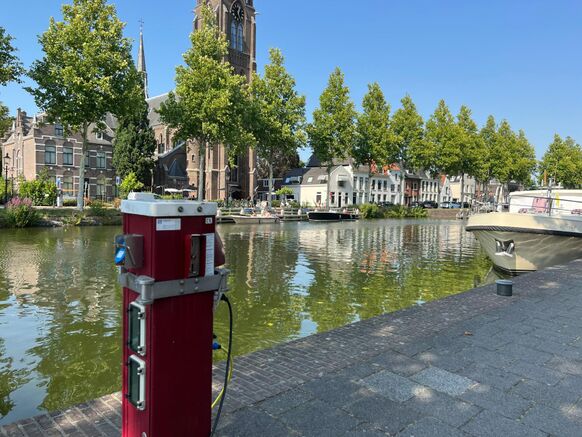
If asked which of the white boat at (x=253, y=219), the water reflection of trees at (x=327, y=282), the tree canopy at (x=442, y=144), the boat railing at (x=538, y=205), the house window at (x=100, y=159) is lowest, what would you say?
the water reflection of trees at (x=327, y=282)

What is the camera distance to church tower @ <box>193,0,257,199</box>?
54031mm

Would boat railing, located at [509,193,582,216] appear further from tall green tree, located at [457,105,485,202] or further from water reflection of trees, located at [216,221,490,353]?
tall green tree, located at [457,105,485,202]

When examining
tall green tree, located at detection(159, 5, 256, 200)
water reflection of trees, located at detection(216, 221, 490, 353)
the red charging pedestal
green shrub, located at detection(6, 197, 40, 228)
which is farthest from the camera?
tall green tree, located at detection(159, 5, 256, 200)

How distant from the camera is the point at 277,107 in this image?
42.1 meters

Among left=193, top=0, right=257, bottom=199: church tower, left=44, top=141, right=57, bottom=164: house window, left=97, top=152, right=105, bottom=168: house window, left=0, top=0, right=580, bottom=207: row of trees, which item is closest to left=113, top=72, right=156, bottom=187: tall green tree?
left=0, top=0, right=580, bottom=207: row of trees

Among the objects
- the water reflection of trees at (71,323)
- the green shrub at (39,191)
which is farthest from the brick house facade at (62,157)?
the water reflection of trees at (71,323)

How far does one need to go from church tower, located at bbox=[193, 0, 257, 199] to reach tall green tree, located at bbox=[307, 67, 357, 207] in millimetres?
13583

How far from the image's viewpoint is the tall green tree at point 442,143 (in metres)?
53.1

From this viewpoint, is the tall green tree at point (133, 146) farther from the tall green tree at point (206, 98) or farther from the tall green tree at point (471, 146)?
the tall green tree at point (471, 146)

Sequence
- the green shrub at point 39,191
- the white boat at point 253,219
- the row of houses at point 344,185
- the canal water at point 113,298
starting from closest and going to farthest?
the canal water at point 113,298, the green shrub at point 39,191, the white boat at point 253,219, the row of houses at point 344,185

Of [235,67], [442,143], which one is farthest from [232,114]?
[442,143]

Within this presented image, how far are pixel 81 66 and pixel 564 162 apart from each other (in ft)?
221

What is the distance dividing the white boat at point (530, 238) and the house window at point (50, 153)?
1716 inches

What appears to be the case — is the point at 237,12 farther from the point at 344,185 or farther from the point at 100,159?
the point at 344,185
